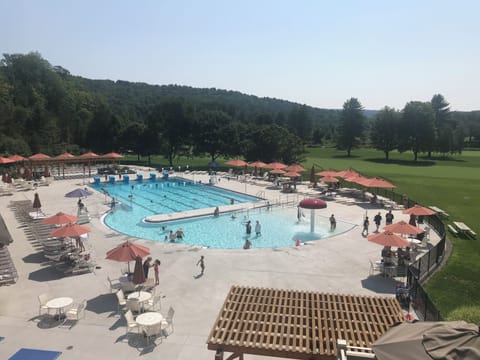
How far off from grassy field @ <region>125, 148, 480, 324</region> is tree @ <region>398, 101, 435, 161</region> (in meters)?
3.65

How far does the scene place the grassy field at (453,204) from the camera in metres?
14.0

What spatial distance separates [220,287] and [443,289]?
30.8 ft

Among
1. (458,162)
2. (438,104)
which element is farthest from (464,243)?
(438,104)

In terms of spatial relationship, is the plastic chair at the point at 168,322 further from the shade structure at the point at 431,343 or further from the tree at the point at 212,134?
the tree at the point at 212,134

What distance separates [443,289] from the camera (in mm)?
14867

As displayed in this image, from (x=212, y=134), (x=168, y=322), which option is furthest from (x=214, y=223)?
(x=212, y=134)

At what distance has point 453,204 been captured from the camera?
105 ft

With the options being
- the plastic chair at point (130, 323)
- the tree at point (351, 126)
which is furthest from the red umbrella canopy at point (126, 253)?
the tree at point (351, 126)

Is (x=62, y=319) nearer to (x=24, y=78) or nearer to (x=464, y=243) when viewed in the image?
(x=464, y=243)

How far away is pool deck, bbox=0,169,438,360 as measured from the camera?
34.6ft

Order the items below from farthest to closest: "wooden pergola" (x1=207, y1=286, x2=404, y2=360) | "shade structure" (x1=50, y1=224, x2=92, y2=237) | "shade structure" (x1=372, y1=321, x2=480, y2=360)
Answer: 1. "shade structure" (x1=50, y1=224, x2=92, y2=237)
2. "wooden pergola" (x1=207, y1=286, x2=404, y2=360)
3. "shade structure" (x1=372, y1=321, x2=480, y2=360)

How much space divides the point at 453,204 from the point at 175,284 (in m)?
28.1

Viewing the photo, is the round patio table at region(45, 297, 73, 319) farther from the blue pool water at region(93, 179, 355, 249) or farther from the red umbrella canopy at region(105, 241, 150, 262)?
the blue pool water at region(93, 179, 355, 249)

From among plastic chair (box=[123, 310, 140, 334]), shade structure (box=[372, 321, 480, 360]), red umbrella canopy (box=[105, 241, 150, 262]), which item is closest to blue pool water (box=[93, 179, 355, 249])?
red umbrella canopy (box=[105, 241, 150, 262])
